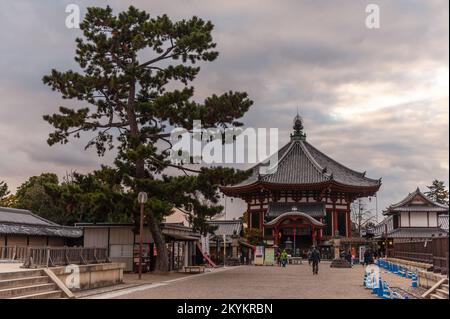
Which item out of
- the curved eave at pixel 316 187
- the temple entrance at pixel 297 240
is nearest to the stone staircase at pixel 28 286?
the temple entrance at pixel 297 240

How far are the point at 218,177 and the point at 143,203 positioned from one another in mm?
4425

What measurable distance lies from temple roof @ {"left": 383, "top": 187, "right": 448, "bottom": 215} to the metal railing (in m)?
35.0

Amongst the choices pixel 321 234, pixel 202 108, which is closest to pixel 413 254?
pixel 202 108

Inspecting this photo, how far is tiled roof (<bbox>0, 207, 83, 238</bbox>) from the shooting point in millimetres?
34828

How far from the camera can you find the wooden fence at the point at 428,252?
16438 millimetres

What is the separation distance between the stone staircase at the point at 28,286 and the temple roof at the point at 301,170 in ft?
132

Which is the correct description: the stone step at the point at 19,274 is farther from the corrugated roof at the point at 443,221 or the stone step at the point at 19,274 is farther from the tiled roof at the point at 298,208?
the corrugated roof at the point at 443,221

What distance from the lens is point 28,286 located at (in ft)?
48.6

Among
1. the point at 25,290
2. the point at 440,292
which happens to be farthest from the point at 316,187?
the point at 25,290

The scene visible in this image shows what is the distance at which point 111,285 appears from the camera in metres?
20.5

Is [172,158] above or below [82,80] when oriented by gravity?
below

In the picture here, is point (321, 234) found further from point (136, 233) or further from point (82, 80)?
point (82, 80)

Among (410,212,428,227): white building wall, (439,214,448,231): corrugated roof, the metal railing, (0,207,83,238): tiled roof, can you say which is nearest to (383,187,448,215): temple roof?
(410,212,428,227): white building wall

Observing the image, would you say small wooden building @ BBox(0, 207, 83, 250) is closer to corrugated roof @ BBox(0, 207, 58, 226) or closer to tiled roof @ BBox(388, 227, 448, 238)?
corrugated roof @ BBox(0, 207, 58, 226)
